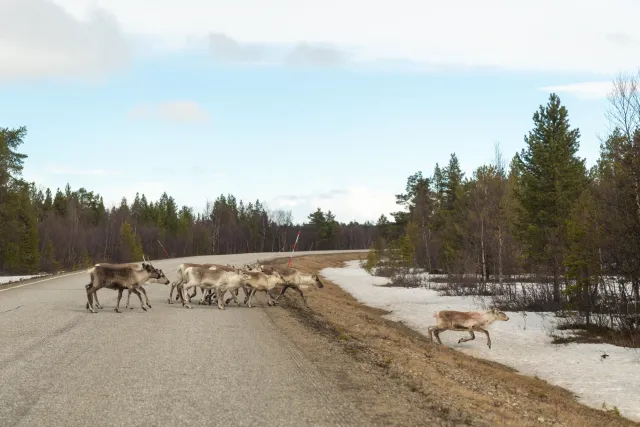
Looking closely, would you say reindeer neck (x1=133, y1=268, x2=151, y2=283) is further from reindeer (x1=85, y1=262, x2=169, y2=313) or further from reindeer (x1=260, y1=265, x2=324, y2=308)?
reindeer (x1=260, y1=265, x2=324, y2=308)

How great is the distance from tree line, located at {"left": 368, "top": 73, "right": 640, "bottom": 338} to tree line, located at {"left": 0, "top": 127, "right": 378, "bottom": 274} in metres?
30.4

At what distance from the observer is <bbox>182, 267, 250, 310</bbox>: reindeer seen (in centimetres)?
1704

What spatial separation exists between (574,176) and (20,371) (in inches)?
1117

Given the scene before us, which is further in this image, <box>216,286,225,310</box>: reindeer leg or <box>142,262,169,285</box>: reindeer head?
<box>142,262,169,285</box>: reindeer head

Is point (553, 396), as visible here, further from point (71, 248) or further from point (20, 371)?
point (71, 248)

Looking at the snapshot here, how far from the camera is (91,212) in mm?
123625

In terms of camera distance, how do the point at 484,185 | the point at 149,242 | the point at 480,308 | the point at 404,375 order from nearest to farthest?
the point at 404,375 → the point at 480,308 → the point at 484,185 → the point at 149,242

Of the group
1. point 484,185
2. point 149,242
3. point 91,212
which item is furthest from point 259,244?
point 484,185

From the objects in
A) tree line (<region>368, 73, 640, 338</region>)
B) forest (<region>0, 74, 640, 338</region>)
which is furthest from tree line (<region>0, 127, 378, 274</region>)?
tree line (<region>368, 73, 640, 338</region>)

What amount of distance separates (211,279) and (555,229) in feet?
64.1

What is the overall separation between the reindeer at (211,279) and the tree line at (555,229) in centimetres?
1241

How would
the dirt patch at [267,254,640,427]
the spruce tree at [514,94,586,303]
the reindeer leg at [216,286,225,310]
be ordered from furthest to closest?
the spruce tree at [514,94,586,303]
the reindeer leg at [216,286,225,310]
the dirt patch at [267,254,640,427]

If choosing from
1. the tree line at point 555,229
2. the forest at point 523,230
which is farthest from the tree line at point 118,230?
the tree line at point 555,229

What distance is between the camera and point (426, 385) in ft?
27.4
